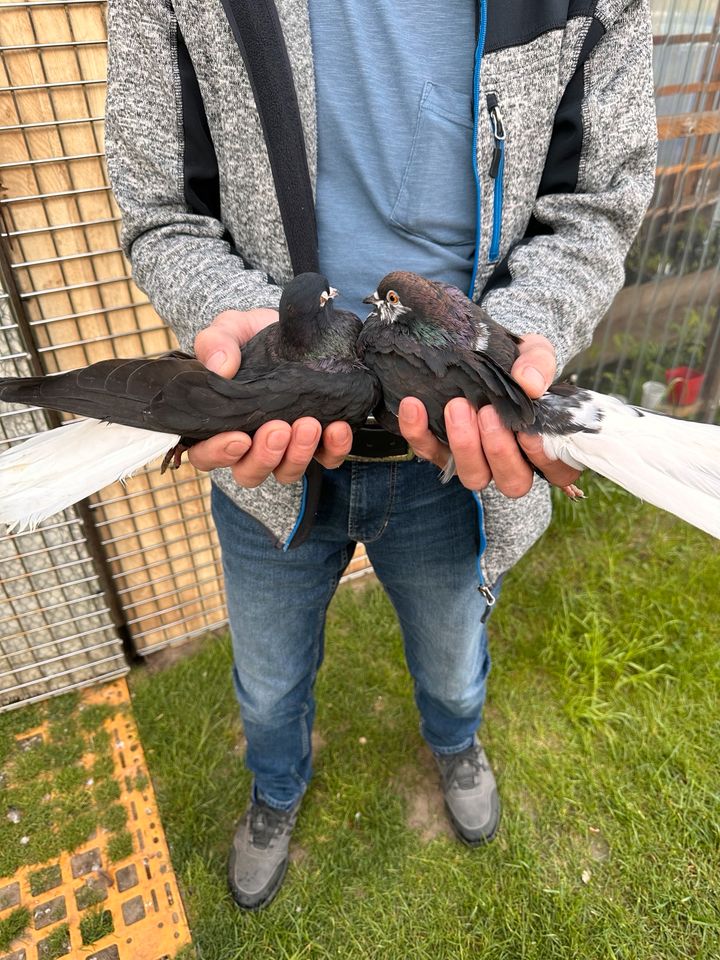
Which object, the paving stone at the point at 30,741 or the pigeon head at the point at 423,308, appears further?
the paving stone at the point at 30,741

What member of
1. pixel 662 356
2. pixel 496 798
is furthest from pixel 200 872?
pixel 662 356

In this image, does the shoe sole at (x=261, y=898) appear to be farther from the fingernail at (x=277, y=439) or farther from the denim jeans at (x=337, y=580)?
the fingernail at (x=277, y=439)

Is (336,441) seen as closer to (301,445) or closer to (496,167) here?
(301,445)

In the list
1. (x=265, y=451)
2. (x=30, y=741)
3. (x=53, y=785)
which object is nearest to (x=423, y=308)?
(x=265, y=451)

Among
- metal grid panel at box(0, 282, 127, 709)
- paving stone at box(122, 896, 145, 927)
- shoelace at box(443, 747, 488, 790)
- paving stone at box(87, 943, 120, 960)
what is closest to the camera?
paving stone at box(87, 943, 120, 960)

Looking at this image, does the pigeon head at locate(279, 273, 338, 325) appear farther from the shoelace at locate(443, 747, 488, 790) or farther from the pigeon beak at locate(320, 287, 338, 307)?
the shoelace at locate(443, 747, 488, 790)

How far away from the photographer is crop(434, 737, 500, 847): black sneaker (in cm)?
290

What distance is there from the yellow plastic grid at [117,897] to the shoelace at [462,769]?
48.2 inches

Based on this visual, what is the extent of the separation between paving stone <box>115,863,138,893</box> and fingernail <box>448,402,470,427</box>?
2450 mm

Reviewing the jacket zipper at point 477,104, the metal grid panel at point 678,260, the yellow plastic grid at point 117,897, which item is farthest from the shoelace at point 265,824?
the metal grid panel at point 678,260

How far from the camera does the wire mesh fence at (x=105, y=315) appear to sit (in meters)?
2.79

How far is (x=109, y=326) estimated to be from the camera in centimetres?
322

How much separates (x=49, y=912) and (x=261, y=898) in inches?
34.5

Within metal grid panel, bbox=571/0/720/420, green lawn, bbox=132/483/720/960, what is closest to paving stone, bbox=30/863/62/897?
green lawn, bbox=132/483/720/960
